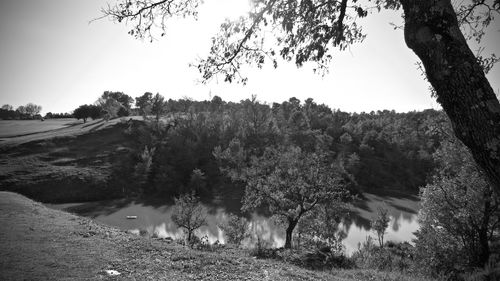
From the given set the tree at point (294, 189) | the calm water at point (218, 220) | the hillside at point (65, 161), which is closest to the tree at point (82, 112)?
the hillside at point (65, 161)

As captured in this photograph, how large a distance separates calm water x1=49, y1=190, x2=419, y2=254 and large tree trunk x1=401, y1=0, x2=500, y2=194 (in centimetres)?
4250

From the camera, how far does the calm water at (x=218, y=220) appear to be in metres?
48.7

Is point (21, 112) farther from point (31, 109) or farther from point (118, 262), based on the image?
point (118, 262)

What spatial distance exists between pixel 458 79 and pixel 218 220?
2230 inches

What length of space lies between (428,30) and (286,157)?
27.3 m

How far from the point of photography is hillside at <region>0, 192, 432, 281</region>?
11398 millimetres

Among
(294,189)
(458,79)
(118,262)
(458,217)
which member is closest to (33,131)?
(294,189)

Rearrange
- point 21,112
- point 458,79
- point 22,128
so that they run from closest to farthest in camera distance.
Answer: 1. point 458,79
2. point 22,128
3. point 21,112

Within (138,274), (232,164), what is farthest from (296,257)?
(232,164)

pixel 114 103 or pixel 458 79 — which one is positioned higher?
pixel 114 103

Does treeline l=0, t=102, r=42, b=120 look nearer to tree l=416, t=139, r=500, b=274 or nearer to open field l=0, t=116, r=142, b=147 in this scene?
open field l=0, t=116, r=142, b=147

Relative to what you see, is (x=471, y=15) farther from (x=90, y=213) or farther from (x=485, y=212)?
(x=90, y=213)

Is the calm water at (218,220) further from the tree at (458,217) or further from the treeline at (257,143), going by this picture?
the tree at (458,217)

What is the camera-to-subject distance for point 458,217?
749 inches
